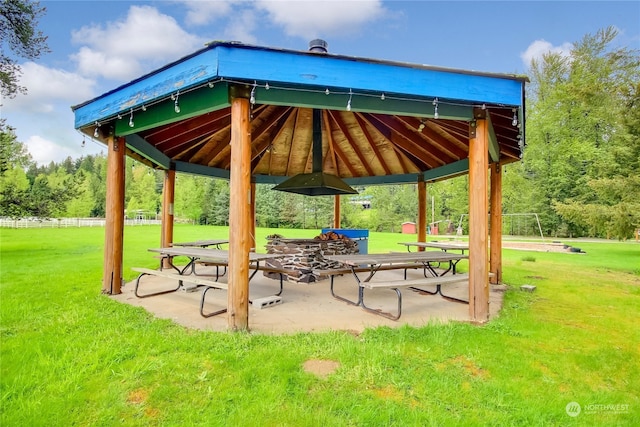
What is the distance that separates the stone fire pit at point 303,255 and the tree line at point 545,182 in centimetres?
427

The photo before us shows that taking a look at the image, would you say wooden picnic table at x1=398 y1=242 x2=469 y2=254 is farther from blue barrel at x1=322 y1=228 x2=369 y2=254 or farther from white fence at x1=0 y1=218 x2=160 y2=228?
white fence at x1=0 y1=218 x2=160 y2=228

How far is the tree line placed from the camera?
1014 centimetres

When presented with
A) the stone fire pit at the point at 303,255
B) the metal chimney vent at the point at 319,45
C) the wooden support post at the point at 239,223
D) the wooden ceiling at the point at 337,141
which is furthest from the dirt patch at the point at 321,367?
the metal chimney vent at the point at 319,45

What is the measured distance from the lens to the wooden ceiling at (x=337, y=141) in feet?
19.5

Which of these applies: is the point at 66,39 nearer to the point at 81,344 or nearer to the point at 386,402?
the point at 81,344

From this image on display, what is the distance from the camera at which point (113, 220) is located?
5.04 metres

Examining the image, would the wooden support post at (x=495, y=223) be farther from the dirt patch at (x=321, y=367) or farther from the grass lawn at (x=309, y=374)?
the dirt patch at (x=321, y=367)

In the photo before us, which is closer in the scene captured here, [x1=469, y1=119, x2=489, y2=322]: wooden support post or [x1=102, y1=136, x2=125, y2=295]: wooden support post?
[x1=469, y1=119, x2=489, y2=322]: wooden support post

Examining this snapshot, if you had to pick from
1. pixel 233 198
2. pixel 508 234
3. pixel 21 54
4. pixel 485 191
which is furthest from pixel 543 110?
pixel 21 54

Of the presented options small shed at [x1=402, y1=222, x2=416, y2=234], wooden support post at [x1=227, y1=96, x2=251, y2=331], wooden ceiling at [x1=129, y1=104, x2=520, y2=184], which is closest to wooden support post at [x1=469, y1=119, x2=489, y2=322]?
wooden ceiling at [x1=129, y1=104, x2=520, y2=184]

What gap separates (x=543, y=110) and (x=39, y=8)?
94.6 ft

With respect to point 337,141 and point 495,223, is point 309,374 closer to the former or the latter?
point 495,223

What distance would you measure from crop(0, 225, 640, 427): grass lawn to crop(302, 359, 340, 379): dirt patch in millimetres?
53

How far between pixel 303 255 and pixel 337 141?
11.3ft
